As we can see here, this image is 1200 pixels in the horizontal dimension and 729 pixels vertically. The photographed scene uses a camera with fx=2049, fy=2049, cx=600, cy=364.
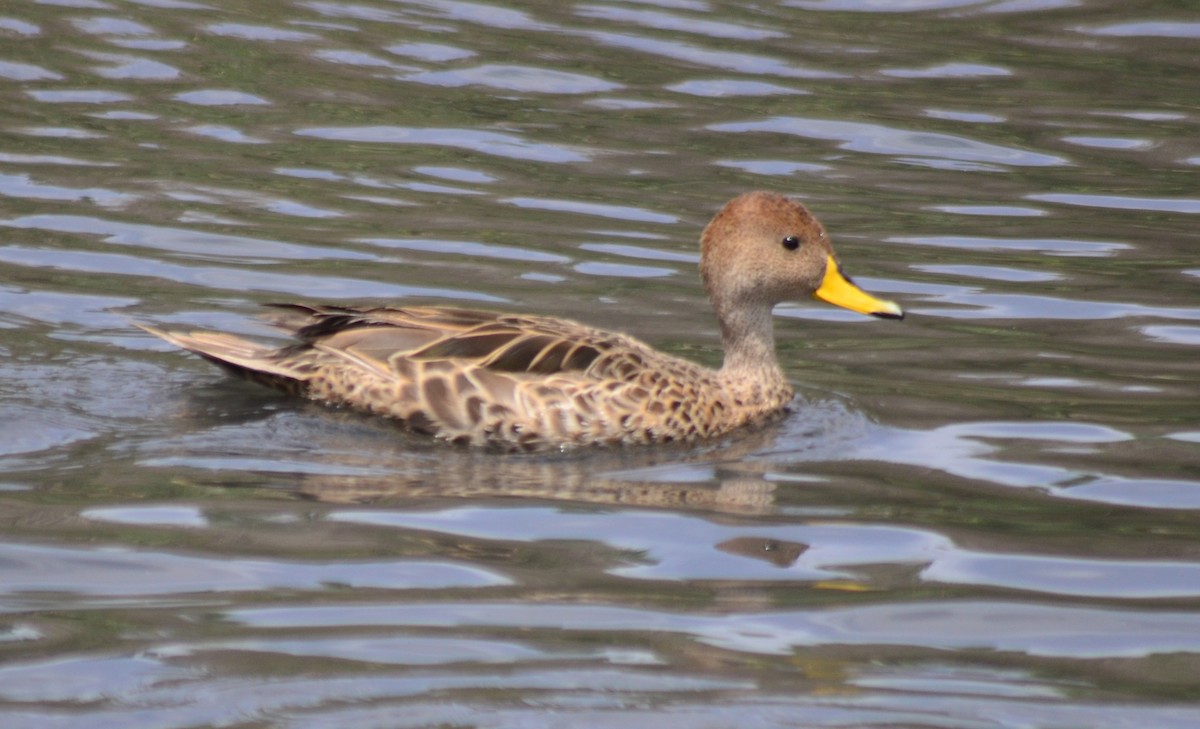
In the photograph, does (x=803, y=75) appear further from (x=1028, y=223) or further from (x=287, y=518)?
(x=287, y=518)

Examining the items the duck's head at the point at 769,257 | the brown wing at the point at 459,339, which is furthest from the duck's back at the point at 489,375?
the duck's head at the point at 769,257

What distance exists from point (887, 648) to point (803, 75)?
9478mm

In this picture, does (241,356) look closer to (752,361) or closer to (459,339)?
Answer: (459,339)

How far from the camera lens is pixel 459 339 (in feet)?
28.0

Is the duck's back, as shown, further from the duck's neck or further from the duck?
the duck's neck

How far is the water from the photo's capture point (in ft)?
18.9

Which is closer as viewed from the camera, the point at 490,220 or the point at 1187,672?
the point at 1187,672

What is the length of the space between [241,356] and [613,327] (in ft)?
6.83

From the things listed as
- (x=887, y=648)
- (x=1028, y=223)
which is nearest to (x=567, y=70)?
(x=1028, y=223)

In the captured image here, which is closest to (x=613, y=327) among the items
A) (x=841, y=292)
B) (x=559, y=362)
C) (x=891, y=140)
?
(x=841, y=292)

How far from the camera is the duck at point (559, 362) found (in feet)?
27.5

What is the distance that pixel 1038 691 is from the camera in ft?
18.6

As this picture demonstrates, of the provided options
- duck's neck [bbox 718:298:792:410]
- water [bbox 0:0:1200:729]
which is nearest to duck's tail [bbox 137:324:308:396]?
water [bbox 0:0:1200:729]

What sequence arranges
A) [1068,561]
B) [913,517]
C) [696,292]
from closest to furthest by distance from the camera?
[1068,561]
[913,517]
[696,292]
